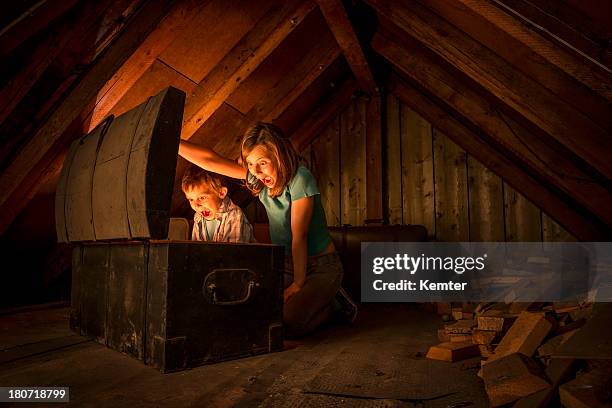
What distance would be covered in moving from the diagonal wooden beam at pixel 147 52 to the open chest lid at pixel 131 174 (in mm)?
327

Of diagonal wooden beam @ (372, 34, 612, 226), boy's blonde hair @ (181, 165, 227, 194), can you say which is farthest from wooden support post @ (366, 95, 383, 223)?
boy's blonde hair @ (181, 165, 227, 194)

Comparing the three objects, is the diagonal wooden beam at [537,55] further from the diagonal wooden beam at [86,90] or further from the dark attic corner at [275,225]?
the diagonal wooden beam at [86,90]

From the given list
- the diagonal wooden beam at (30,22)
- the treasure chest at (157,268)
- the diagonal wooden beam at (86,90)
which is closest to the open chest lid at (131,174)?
the treasure chest at (157,268)

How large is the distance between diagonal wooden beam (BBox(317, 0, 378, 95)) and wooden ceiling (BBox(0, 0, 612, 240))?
0.01 meters

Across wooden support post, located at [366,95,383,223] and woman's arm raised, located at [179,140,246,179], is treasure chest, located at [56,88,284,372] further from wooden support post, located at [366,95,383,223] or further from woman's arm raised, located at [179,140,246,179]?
wooden support post, located at [366,95,383,223]

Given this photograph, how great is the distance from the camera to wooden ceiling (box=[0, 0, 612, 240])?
1576mm

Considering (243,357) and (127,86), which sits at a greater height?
(127,86)

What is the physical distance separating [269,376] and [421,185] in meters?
3.04

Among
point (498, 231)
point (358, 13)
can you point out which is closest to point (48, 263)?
point (358, 13)

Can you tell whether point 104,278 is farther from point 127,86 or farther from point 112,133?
point 127,86

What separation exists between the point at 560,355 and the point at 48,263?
3475 millimetres

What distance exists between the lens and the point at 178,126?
4.88 ft

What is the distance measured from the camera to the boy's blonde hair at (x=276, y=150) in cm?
199

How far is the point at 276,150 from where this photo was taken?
78.6 inches
